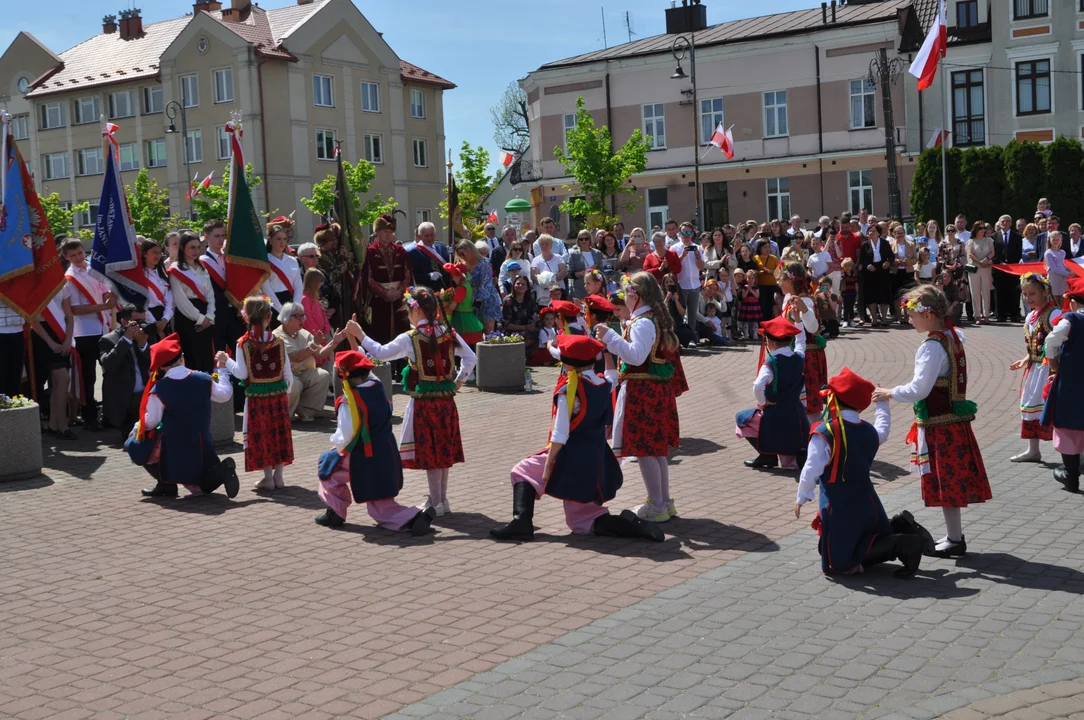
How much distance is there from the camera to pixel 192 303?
43.7 feet

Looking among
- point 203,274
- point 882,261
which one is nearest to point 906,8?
point 882,261

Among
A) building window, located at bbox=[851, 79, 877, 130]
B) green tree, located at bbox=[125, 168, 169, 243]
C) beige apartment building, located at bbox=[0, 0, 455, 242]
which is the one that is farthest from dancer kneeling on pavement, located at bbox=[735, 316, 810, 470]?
beige apartment building, located at bbox=[0, 0, 455, 242]

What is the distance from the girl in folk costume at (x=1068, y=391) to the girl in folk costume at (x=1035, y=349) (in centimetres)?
52

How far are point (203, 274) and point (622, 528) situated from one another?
6963mm

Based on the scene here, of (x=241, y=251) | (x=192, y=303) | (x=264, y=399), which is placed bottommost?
(x=264, y=399)

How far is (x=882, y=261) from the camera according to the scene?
23047 millimetres

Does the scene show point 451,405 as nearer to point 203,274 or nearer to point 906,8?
point 203,274

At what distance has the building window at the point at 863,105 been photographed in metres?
46.9

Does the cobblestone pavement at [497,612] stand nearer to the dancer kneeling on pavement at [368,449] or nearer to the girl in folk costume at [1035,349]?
the dancer kneeling on pavement at [368,449]

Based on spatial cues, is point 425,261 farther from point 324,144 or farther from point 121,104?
point 121,104

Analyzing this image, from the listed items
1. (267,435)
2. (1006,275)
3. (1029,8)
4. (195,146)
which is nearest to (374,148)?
(195,146)

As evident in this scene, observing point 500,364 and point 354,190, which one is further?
point 354,190

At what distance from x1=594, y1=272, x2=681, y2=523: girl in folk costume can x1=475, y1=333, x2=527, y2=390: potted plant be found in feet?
23.5

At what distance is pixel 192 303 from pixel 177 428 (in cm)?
377
